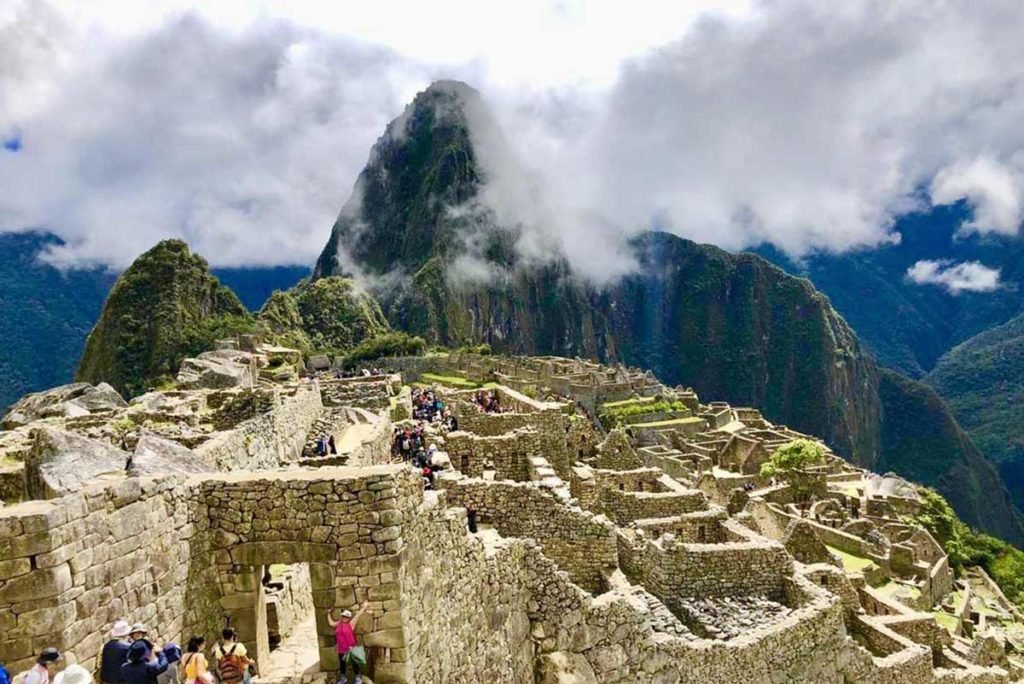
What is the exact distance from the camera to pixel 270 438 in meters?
14.1

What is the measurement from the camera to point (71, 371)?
225 ft

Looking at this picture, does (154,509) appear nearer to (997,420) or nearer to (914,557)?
(914,557)

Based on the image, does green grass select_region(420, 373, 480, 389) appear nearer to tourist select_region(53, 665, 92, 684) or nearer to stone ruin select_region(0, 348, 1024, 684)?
stone ruin select_region(0, 348, 1024, 684)

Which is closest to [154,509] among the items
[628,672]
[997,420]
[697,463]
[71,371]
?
[628,672]

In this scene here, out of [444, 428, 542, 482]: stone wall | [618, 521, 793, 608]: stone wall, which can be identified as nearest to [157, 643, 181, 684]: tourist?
[618, 521, 793, 608]: stone wall

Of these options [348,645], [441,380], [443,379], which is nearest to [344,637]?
[348,645]

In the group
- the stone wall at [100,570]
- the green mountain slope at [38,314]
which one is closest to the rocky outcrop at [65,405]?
the stone wall at [100,570]

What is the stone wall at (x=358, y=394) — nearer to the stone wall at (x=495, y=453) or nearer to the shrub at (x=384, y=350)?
the stone wall at (x=495, y=453)

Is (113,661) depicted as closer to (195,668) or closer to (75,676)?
(75,676)

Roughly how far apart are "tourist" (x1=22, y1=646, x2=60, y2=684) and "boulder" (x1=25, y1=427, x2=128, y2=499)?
1583mm

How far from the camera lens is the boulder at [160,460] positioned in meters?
6.49

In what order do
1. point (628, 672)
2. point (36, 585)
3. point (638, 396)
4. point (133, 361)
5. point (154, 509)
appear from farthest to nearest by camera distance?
point (638, 396) → point (133, 361) → point (628, 672) → point (154, 509) → point (36, 585)

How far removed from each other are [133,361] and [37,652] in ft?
220

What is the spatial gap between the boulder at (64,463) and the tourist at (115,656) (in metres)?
1.42
